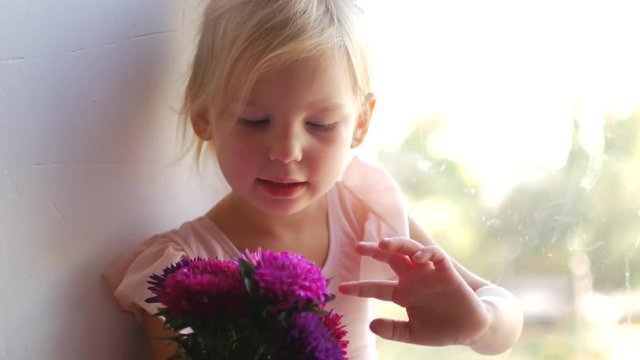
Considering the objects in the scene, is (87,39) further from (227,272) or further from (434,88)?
(434,88)

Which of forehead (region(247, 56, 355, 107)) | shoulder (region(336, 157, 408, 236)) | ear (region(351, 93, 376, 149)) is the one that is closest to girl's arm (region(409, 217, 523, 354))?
shoulder (region(336, 157, 408, 236))

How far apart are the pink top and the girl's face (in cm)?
9

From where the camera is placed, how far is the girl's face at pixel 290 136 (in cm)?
94

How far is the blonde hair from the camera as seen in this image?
0.94 meters

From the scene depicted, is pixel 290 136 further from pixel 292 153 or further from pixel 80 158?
pixel 80 158

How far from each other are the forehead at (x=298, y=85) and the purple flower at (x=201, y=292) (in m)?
0.27

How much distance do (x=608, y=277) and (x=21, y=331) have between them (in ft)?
2.65

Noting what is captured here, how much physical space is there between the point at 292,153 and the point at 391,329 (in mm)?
235

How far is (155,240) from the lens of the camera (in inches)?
39.7

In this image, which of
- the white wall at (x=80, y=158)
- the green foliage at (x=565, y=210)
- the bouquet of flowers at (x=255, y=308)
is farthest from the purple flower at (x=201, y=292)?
the green foliage at (x=565, y=210)

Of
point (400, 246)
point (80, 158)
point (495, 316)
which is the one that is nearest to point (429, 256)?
point (400, 246)

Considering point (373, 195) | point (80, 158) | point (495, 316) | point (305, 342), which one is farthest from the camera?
point (373, 195)

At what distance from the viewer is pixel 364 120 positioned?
1.07m

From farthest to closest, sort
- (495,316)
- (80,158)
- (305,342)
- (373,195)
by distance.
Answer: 1. (373,195)
2. (495,316)
3. (80,158)
4. (305,342)
